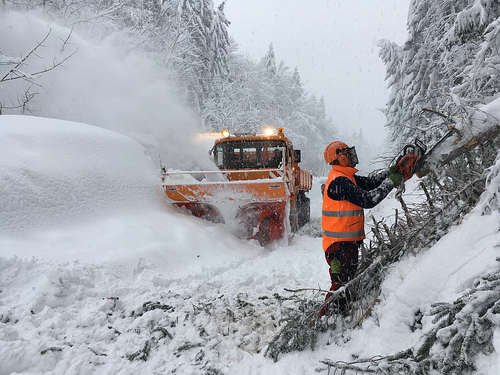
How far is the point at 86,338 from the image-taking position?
234cm

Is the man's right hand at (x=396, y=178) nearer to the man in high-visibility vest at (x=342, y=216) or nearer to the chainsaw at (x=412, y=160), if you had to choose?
the chainsaw at (x=412, y=160)

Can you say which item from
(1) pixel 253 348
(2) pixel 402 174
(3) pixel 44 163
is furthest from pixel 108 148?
(2) pixel 402 174

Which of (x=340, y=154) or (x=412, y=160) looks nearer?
(x=412, y=160)

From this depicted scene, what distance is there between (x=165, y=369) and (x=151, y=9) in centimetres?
1749

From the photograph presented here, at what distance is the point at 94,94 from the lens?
990 cm

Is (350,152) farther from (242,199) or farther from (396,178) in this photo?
(242,199)

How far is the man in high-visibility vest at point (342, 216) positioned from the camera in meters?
2.48

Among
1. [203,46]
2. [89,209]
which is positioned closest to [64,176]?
[89,209]

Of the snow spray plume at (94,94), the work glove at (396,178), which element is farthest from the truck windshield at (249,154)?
the work glove at (396,178)

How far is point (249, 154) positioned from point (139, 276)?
14.7 ft

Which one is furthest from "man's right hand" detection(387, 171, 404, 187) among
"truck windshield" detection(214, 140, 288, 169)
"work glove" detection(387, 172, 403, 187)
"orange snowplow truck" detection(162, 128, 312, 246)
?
"truck windshield" detection(214, 140, 288, 169)

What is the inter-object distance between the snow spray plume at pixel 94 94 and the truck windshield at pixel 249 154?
1033 millimetres

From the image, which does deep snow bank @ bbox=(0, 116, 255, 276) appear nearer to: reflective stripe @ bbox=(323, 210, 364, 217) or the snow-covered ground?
the snow-covered ground

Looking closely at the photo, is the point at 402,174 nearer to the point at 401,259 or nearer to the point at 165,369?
the point at 401,259
